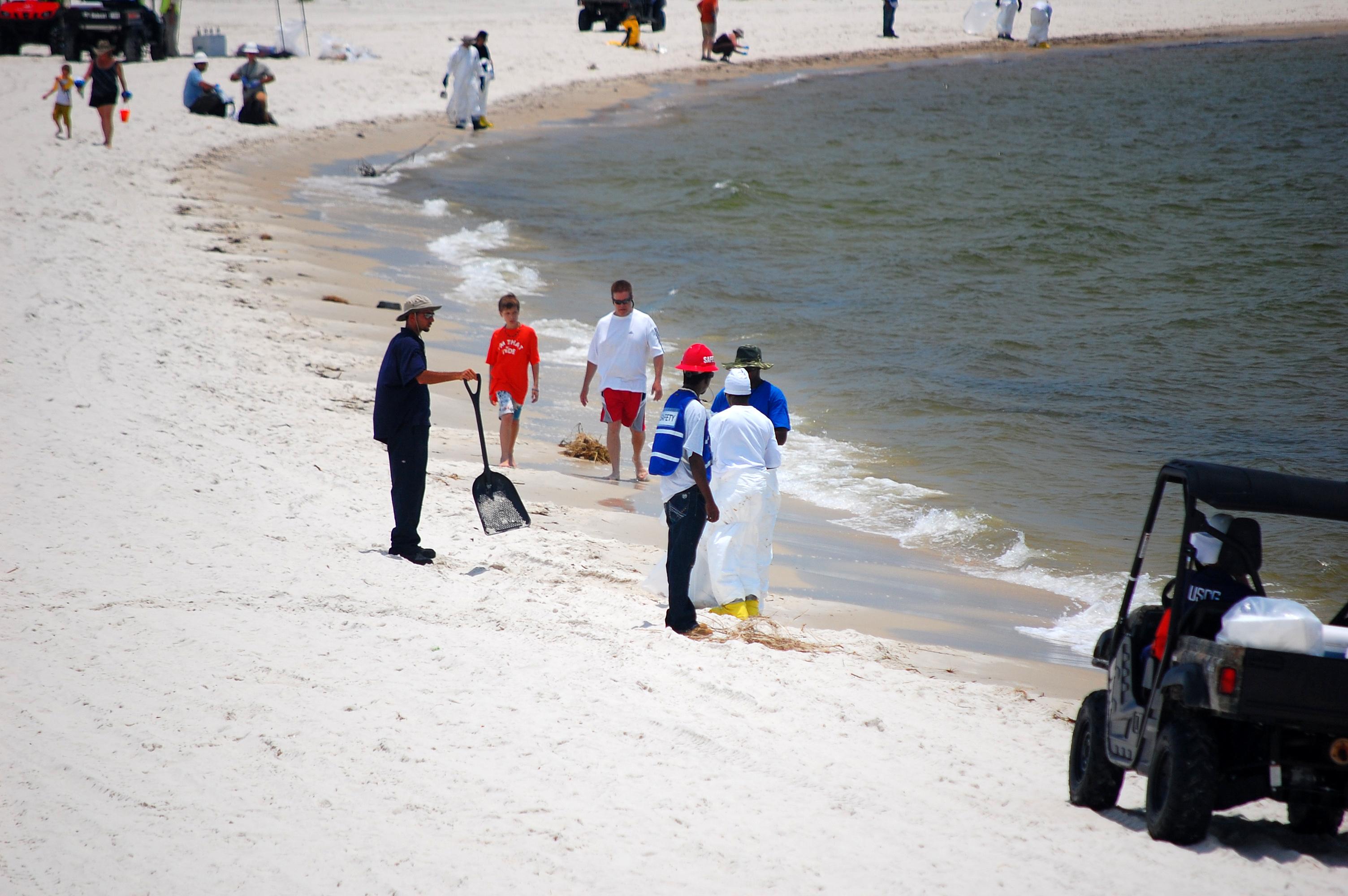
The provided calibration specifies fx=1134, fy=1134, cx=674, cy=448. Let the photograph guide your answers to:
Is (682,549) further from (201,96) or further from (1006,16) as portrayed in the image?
(1006,16)

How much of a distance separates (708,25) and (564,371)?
103 feet

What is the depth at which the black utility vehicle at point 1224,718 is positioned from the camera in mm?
4008

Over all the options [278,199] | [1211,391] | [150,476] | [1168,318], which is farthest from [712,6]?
[150,476]

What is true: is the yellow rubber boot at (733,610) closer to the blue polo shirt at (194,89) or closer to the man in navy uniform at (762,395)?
the man in navy uniform at (762,395)

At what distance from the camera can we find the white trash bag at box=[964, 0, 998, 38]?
163 ft

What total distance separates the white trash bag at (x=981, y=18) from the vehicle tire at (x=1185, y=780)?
50.4 meters

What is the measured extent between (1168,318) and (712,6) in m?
27.5

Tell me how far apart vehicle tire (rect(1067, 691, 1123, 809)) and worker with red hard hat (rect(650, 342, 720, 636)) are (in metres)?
2.13

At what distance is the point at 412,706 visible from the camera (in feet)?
16.6

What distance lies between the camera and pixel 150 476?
7477 mm

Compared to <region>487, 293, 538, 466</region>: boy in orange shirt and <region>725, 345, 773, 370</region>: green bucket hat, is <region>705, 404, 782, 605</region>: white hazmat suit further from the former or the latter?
<region>487, 293, 538, 466</region>: boy in orange shirt

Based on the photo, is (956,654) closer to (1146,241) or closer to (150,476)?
(150,476)

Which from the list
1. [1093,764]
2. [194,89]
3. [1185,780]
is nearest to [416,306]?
[1093,764]

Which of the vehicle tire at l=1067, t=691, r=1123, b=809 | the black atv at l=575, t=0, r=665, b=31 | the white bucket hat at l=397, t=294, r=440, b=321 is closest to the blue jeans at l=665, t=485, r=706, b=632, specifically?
the white bucket hat at l=397, t=294, r=440, b=321
